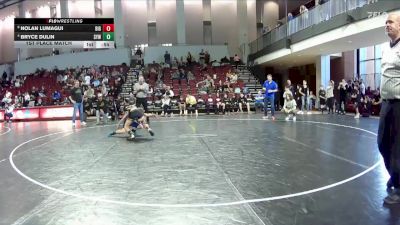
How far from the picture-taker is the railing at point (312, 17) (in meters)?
15.5

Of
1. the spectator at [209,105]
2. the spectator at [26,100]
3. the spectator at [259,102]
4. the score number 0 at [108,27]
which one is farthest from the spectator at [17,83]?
the spectator at [259,102]

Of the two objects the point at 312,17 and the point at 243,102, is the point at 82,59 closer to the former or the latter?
the point at 243,102

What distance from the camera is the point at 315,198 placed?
4.34 metres

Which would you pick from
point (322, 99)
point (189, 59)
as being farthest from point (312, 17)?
A: point (189, 59)

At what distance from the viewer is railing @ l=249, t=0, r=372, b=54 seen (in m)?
Answer: 15.5

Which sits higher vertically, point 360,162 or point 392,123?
point 392,123

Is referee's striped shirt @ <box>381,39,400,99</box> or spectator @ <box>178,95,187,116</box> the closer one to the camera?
referee's striped shirt @ <box>381,39,400,99</box>

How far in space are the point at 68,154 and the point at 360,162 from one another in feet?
17.7

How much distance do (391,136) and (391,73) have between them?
679mm

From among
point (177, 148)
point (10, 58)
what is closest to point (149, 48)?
point (10, 58)

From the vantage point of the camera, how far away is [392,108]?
426 cm

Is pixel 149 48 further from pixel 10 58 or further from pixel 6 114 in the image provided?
pixel 10 58

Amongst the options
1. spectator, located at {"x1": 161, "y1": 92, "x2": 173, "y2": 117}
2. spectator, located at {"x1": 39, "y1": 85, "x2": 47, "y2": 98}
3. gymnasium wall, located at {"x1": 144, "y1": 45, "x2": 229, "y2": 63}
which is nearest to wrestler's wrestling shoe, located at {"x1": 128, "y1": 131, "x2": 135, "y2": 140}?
spectator, located at {"x1": 161, "y1": 92, "x2": 173, "y2": 117}
